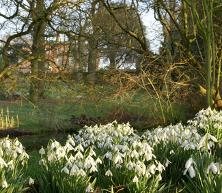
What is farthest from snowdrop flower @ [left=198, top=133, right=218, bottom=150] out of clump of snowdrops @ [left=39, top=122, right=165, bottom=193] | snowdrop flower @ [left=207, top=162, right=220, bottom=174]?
snowdrop flower @ [left=207, top=162, right=220, bottom=174]

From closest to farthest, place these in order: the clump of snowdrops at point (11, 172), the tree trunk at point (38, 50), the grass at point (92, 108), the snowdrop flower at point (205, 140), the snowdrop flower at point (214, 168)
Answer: the clump of snowdrops at point (11, 172), the snowdrop flower at point (214, 168), the snowdrop flower at point (205, 140), the tree trunk at point (38, 50), the grass at point (92, 108)

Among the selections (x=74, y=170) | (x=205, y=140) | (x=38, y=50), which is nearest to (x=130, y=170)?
(x=74, y=170)

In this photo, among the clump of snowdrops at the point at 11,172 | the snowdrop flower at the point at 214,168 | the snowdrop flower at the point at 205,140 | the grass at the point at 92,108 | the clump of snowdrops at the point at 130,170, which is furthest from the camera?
the grass at the point at 92,108

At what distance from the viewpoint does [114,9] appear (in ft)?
65.1

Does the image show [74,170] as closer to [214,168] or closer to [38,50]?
[214,168]

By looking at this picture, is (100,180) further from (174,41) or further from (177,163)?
(174,41)

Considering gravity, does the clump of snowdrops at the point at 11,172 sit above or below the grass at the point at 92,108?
below

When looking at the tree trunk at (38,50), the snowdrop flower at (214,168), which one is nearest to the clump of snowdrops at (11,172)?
the snowdrop flower at (214,168)

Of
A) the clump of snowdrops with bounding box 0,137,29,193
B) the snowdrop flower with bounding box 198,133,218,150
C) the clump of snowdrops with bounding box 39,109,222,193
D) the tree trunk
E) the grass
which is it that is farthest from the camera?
the grass

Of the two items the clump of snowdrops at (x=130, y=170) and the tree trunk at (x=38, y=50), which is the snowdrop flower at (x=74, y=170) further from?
the tree trunk at (x=38, y=50)

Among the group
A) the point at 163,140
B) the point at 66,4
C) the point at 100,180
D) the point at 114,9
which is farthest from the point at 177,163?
the point at 114,9

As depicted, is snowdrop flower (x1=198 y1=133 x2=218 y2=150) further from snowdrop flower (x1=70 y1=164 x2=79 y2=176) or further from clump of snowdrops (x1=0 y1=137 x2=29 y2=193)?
clump of snowdrops (x1=0 y1=137 x2=29 y2=193)

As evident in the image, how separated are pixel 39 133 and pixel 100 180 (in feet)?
40.3

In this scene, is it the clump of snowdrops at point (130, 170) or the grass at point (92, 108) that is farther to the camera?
the grass at point (92, 108)
